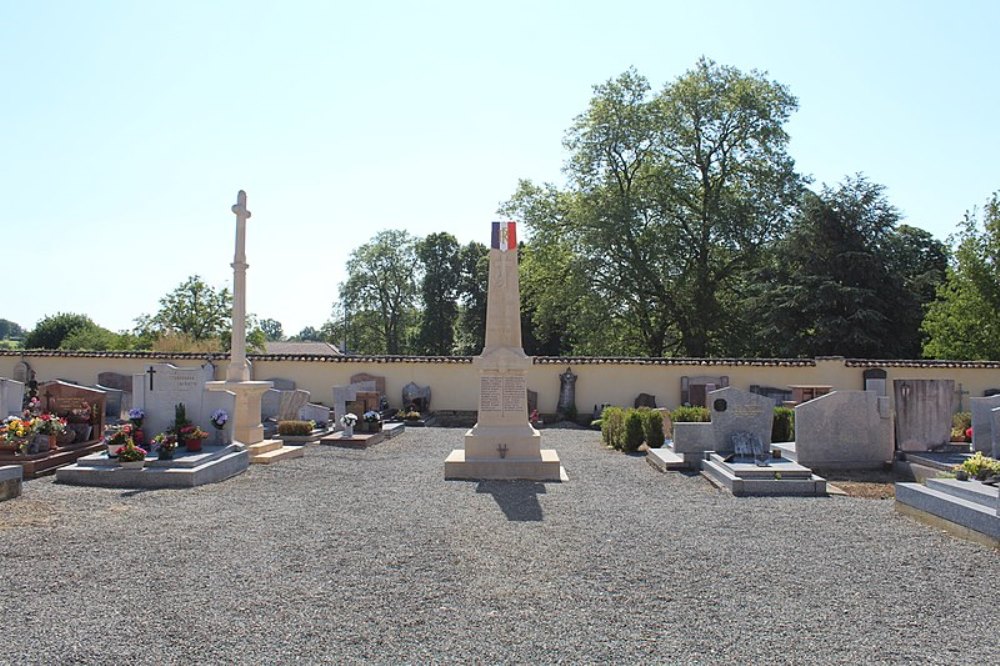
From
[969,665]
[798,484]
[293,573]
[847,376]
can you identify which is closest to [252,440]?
[293,573]

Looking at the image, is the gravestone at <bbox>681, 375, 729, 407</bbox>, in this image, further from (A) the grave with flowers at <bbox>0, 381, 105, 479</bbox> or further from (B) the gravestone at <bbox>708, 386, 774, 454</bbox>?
(A) the grave with flowers at <bbox>0, 381, 105, 479</bbox>

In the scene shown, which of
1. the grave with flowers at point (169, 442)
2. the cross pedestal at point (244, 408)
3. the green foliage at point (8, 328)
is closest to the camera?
the grave with flowers at point (169, 442)

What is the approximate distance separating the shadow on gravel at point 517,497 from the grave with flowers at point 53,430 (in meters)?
5.98

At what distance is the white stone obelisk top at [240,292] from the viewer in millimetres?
12781

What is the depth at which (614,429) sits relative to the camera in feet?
51.0

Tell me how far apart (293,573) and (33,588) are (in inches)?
66.7

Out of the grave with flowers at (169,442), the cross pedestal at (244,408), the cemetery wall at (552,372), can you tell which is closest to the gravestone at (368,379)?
the cemetery wall at (552,372)

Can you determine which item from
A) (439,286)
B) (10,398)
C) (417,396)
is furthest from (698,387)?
(439,286)

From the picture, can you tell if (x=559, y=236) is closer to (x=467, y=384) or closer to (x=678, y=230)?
(x=678, y=230)

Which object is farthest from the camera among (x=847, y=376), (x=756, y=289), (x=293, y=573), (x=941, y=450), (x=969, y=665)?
(x=756, y=289)

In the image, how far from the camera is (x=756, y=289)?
29.8m

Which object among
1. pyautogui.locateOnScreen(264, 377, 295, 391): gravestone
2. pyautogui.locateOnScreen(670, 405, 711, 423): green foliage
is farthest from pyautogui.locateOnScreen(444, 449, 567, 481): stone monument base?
pyautogui.locateOnScreen(264, 377, 295, 391): gravestone

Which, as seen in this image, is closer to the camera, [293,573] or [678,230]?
[293,573]

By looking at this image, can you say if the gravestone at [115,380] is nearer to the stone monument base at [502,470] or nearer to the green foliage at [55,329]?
the stone monument base at [502,470]
